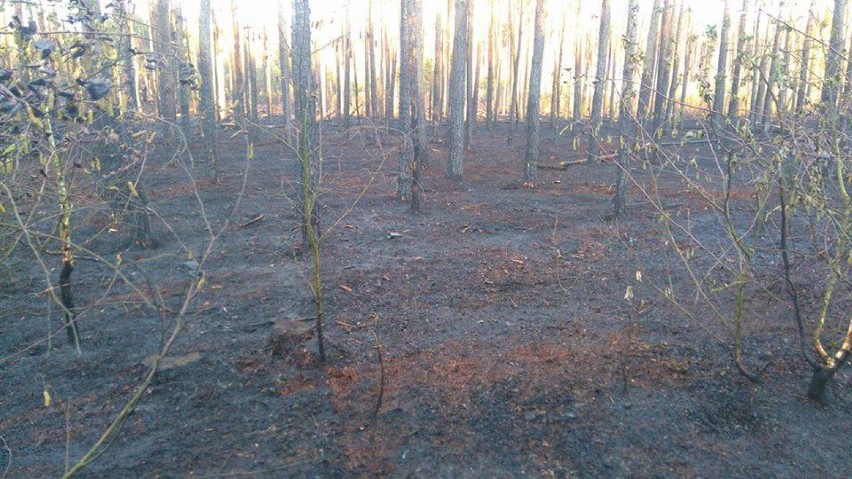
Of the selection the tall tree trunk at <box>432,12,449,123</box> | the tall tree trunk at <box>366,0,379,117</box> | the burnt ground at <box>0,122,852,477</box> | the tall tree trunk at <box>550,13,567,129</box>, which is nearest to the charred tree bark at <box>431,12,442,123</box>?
the tall tree trunk at <box>432,12,449,123</box>

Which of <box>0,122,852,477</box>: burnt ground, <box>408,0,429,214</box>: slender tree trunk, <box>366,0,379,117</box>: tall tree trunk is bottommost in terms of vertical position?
<box>0,122,852,477</box>: burnt ground

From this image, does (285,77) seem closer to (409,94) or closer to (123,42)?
(409,94)

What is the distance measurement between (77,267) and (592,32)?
28.4 metres

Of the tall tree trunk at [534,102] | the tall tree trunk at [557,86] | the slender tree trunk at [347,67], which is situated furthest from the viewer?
the slender tree trunk at [347,67]

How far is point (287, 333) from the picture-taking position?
219 inches

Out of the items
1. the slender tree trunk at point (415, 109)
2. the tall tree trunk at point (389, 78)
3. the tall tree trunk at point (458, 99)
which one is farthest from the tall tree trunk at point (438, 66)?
the slender tree trunk at point (415, 109)

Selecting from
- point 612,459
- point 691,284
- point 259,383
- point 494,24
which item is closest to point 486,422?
point 612,459

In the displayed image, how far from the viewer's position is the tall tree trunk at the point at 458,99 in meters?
13.0

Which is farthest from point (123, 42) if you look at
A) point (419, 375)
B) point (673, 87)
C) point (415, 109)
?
point (673, 87)

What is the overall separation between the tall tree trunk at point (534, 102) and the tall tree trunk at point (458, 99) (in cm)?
144

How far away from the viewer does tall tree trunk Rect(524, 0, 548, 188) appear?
1300 centimetres

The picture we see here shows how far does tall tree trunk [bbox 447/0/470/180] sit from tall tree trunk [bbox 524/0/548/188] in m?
1.44

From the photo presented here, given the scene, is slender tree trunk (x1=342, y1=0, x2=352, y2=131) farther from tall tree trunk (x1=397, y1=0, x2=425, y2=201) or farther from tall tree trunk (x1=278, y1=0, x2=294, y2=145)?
tall tree trunk (x1=397, y1=0, x2=425, y2=201)

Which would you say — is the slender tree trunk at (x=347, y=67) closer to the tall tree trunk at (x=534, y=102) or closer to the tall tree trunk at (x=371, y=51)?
the tall tree trunk at (x=371, y=51)
